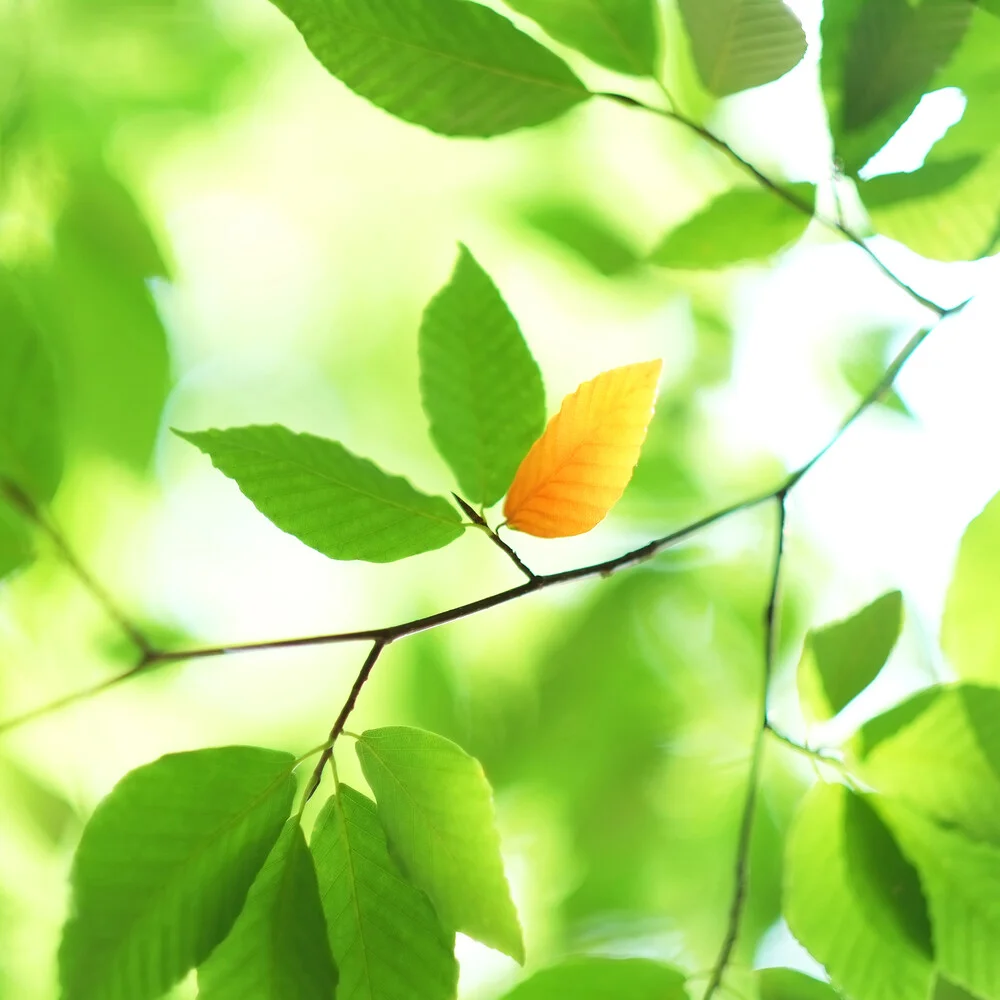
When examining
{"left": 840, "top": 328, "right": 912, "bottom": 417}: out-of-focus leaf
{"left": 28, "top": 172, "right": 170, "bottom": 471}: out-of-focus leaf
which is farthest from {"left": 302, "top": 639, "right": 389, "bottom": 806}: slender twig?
{"left": 840, "top": 328, "right": 912, "bottom": 417}: out-of-focus leaf

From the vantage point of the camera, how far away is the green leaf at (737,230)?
1.45 feet

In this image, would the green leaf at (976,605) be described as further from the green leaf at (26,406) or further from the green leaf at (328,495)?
the green leaf at (26,406)

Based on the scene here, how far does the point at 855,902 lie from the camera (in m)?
0.40

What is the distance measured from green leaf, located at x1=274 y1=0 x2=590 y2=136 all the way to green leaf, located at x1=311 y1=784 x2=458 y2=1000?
11.2 inches

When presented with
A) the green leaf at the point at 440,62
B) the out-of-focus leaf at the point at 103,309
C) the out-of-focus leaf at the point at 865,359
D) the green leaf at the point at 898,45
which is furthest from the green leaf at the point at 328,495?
the out-of-focus leaf at the point at 865,359

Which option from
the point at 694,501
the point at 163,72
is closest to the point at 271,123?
the point at 163,72

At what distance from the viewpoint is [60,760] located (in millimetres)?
685

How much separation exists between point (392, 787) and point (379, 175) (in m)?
0.62

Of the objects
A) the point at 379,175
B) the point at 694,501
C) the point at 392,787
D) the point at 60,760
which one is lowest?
the point at 60,760

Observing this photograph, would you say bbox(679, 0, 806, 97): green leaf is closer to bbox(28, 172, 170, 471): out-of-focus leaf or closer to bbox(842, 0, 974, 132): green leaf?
bbox(842, 0, 974, 132): green leaf

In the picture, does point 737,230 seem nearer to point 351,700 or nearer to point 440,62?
point 440,62

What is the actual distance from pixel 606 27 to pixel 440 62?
84 mm

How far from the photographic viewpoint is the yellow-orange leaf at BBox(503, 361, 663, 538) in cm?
32

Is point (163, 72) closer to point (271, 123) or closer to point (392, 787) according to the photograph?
point (271, 123)
